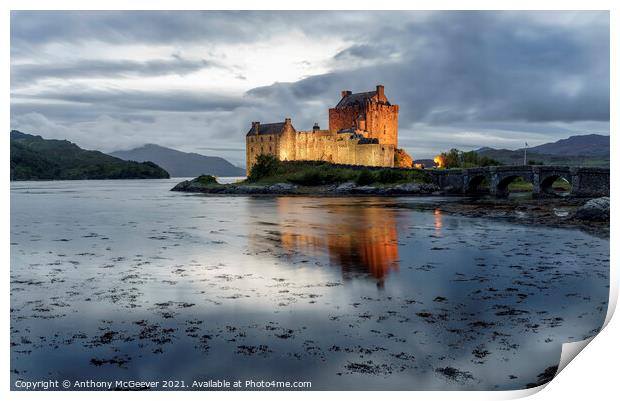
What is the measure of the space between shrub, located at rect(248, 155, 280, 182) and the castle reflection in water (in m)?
32.8

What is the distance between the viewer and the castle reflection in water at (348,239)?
1098 cm

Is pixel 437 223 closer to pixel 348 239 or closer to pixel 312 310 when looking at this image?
pixel 348 239

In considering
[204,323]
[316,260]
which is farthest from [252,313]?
[316,260]

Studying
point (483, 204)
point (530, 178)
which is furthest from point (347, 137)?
point (483, 204)

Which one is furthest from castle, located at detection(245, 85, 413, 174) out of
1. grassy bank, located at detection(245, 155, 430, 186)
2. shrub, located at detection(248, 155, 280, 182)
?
grassy bank, located at detection(245, 155, 430, 186)

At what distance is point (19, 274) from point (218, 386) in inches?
269

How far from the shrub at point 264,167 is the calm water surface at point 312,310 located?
42.9 m

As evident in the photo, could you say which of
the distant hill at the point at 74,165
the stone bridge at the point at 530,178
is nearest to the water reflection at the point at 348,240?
the stone bridge at the point at 530,178

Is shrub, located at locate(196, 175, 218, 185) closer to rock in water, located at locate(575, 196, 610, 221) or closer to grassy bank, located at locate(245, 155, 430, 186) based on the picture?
grassy bank, located at locate(245, 155, 430, 186)

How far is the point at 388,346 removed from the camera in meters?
5.88

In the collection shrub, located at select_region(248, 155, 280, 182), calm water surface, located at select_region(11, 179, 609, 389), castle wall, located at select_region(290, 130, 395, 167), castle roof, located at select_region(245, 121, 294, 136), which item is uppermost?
castle roof, located at select_region(245, 121, 294, 136)

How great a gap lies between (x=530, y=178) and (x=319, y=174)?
21.5m

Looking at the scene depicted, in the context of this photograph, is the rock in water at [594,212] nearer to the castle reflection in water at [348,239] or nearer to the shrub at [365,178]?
the castle reflection in water at [348,239]

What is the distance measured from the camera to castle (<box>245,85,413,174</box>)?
54562mm
